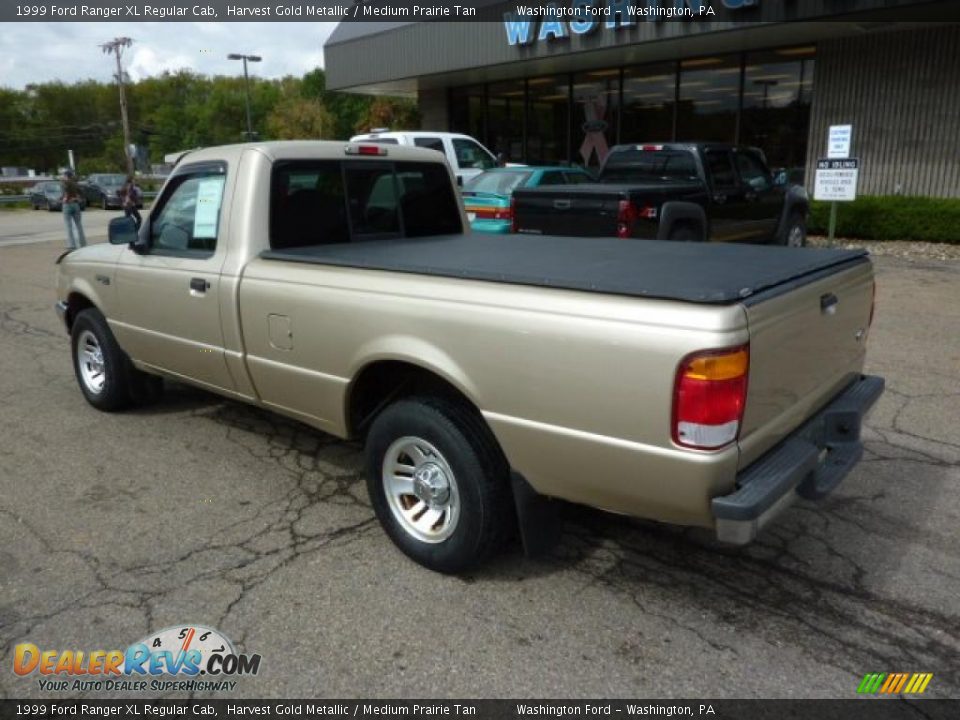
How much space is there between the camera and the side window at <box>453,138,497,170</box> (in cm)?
1564

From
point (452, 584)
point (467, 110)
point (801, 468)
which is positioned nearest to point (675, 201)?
point (801, 468)

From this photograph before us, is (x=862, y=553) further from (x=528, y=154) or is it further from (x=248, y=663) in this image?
(x=528, y=154)

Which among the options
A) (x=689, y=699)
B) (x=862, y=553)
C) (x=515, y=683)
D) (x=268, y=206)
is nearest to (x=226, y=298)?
(x=268, y=206)

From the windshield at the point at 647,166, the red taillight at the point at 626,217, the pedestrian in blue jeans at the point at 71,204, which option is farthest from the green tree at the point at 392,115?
the red taillight at the point at 626,217

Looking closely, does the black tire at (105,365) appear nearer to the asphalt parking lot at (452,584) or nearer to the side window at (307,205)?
the asphalt parking lot at (452,584)

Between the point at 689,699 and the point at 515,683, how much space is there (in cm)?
59

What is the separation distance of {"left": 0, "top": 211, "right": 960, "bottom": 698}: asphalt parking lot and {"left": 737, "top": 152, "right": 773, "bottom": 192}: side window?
6966mm

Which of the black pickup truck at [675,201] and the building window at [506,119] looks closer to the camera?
the black pickup truck at [675,201]

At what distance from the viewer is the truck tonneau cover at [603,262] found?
103 inches

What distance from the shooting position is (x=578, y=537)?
3.68 m

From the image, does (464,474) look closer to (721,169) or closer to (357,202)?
(357,202)

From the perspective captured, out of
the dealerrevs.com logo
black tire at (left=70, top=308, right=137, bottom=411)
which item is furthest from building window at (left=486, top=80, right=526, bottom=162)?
the dealerrevs.com logo

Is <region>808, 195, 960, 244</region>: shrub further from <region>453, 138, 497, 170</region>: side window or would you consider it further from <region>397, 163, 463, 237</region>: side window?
<region>397, 163, 463, 237</region>: side window

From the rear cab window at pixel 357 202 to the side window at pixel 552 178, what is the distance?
7.25 metres
